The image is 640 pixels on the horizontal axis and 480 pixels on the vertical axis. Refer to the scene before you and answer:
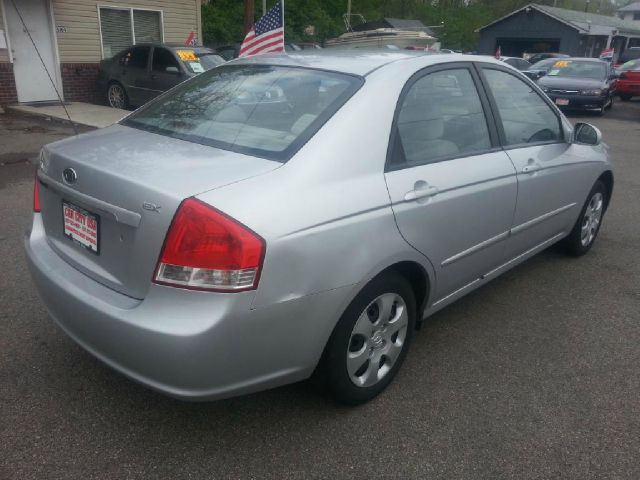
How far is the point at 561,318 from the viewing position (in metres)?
3.74

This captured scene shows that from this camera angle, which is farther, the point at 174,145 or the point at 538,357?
the point at 538,357

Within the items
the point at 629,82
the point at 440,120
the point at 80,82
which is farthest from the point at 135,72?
the point at 629,82

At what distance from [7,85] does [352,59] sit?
462 inches

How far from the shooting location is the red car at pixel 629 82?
1995 centimetres

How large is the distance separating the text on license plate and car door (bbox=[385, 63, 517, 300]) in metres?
1.28

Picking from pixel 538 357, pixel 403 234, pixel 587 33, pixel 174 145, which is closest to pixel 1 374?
pixel 174 145

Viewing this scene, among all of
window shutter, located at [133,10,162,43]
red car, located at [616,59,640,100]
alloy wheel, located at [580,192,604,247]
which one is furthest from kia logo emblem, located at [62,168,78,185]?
red car, located at [616,59,640,100]

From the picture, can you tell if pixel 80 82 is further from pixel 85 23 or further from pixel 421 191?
pixel 421 191

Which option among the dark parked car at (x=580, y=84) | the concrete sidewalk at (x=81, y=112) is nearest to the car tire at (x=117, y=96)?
the concrete sidewalk at (x=81, y=112)

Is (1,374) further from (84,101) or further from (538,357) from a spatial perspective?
(84,101)

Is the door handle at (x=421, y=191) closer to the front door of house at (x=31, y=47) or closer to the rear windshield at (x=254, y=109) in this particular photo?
the rear windshield at (x=254, y=109)

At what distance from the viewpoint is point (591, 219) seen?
4789 millimetres

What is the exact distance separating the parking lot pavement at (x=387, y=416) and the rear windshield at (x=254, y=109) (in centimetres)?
117

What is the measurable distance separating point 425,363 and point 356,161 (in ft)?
4.32
